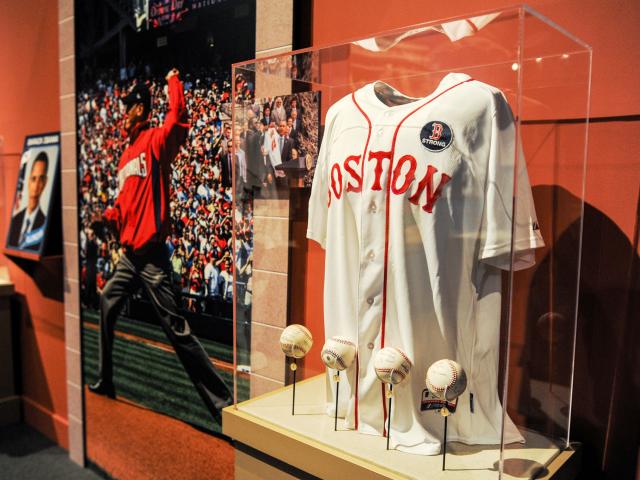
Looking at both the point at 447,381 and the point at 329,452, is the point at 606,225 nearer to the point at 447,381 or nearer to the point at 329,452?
the point at 447,381

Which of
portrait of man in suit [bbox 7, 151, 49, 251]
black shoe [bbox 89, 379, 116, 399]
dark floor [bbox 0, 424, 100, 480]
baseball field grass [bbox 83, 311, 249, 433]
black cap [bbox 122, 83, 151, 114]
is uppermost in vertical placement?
black cap [bbox 122, 83, 151, 114]

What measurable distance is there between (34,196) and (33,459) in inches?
57.4

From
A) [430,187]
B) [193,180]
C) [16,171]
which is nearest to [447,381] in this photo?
[430,187]

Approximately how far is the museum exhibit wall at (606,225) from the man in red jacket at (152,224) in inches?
56.7

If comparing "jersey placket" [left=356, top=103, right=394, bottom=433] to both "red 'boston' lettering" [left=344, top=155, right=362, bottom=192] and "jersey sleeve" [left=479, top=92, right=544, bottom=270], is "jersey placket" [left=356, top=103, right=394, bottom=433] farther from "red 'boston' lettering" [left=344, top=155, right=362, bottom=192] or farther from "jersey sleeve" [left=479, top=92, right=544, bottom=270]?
"jersey sleeve" [left=479, top=92, right=544, bottom=270]

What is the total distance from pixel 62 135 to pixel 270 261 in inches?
74.5

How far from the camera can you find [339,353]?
1421 millimetres

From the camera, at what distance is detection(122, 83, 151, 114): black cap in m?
2.62

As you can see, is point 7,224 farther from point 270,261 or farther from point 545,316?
point 545,316

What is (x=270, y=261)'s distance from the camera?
178 cm

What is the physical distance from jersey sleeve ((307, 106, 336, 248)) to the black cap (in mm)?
1343

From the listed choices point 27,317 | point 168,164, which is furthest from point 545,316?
point 27,317

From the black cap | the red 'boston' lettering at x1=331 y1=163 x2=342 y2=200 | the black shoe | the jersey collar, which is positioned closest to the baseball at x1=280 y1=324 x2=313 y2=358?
the red 'boston' lettering at x1=331 y1=163 x2=342 y2=200

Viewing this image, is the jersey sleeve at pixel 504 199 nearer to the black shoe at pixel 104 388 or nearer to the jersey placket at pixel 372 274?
the jersey placket at pixel 372 274
